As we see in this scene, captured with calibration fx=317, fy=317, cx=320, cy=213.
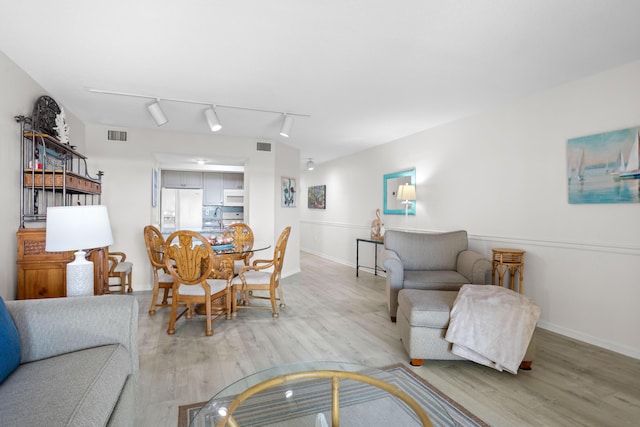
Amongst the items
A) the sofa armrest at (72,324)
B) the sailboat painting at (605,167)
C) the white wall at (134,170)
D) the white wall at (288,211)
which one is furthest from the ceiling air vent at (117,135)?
the sailboat painting at (605,167)

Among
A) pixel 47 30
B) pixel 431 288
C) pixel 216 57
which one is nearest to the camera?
pixel 47 30

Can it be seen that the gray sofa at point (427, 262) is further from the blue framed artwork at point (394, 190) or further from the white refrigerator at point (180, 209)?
the white refrigerator at point (180, 209)

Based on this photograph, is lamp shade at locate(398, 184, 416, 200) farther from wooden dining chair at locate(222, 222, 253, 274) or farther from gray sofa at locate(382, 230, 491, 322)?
wooden dining chair at locate(222, 222, 253, 274)

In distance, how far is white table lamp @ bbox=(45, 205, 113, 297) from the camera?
186 centimetres

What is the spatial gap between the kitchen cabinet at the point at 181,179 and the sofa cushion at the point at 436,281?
18.8 ft

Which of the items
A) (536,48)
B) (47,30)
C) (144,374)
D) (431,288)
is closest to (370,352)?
(431,288)

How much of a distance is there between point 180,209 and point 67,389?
634 centimetres

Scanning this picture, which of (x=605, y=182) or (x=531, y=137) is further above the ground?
(x=531, y=137)

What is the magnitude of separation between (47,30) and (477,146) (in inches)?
167

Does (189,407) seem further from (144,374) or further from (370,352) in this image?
(370,352)

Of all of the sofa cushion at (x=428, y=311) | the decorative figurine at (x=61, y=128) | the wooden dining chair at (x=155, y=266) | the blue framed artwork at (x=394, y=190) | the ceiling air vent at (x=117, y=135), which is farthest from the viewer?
the blue framed artwork at (x=394, y=190)

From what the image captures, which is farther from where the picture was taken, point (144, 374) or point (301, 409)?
point (144, 374)

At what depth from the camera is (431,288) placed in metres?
3.22

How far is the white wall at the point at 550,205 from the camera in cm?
268
